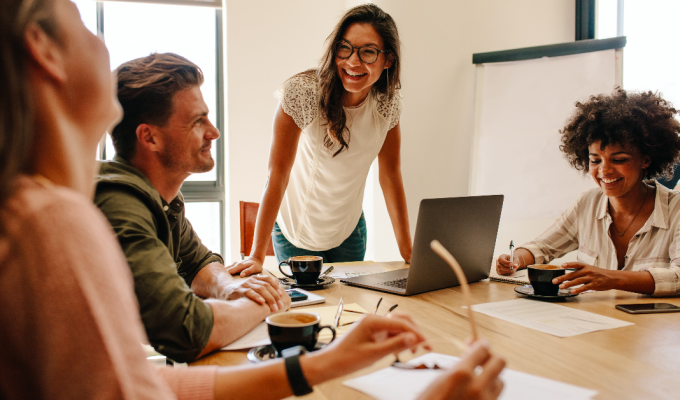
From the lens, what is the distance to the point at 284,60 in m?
3.44

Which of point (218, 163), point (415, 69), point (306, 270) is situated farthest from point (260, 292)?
point (218, 163)

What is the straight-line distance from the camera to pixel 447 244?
131 centimetres

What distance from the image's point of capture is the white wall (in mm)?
3014

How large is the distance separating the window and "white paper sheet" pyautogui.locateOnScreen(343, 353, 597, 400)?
9.89ft

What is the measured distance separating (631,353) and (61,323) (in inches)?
35.1

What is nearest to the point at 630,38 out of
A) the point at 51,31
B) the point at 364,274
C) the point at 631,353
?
A: the point at 364,274

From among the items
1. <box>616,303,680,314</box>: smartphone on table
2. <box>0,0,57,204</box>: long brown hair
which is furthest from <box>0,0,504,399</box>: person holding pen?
<box>616,303,680,314</box>: smartphone on table

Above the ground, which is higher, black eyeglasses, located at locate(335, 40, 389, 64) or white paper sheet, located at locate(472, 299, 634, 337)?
black eyeglasses, located at locate(335, 40, 389, 64)

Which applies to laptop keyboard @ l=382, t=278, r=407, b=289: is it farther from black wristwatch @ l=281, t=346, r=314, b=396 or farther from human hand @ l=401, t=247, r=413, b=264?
black wristwatch @ l=281, t=346, r=314, b=396

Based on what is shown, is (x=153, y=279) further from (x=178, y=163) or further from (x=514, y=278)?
(x=514, y=278)

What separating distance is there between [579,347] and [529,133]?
2243 mm

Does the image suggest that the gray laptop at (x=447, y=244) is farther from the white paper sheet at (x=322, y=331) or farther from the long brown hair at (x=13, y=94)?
the long brown hair at (x=13, y=94)

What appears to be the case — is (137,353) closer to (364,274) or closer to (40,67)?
(40,67)

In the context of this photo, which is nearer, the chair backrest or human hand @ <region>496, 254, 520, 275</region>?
human hand @ <region>496, 254, 520, 275</region>
